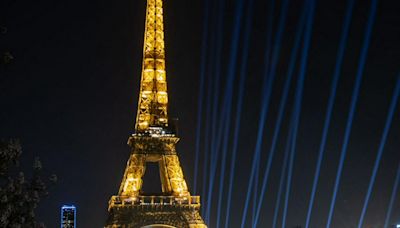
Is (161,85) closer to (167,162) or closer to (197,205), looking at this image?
(167,162)

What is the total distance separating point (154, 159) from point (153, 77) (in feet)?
19.8

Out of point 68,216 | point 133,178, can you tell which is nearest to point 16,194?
point 133,178

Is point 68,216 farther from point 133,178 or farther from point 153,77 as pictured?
point 153,77

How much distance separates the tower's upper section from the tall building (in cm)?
1425

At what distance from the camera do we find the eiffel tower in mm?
52750

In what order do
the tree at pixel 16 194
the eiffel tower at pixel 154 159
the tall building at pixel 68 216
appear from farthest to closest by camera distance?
the tall building at pixel 68 216 → the eiffel tower at pixel 154 159 → the tree at pixel 16 194

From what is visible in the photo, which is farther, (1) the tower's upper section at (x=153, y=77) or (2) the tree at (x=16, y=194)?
(1) the tower's upper section at (x=153, y=77)

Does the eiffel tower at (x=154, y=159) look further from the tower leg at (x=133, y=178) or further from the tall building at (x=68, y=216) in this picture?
the tall building at (x=68, y=216)

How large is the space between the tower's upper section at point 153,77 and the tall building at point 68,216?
14.2 m

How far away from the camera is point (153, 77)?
54.1 metres

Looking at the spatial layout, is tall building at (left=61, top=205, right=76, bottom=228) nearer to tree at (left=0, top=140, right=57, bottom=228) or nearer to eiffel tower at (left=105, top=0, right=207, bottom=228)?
eiffel tower at (left=105, top=0, right=207, bottom=228)

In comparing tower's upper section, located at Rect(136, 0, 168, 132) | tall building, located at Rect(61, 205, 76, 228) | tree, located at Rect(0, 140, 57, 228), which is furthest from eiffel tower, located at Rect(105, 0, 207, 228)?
tree, located at Rect(0, 140, 57, 228)

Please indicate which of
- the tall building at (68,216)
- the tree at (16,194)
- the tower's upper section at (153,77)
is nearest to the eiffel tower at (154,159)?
the tower's upper section at (153,77)

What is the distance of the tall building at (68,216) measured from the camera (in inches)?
2499
